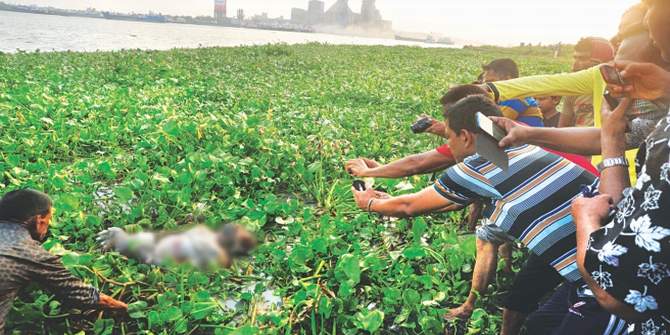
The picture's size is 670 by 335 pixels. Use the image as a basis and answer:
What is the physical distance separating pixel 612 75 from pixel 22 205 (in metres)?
2.46

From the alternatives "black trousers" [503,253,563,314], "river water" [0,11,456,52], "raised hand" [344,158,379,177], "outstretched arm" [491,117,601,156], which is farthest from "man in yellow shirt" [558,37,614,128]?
"river water" [0,11,456,52]

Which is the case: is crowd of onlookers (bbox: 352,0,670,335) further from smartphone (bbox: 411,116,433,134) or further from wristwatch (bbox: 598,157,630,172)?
smartphone (bbox: 411,116,433,134)

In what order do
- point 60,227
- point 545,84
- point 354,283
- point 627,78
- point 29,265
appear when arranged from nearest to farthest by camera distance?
point 627,78 → point 29,265 → point 354,283 → point 545,84 → point 60,227

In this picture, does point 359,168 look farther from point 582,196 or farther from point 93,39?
point 93,39

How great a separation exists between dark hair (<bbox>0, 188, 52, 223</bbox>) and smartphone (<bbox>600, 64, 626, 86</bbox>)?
2.41 metres

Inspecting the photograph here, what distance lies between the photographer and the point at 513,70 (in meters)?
3.80

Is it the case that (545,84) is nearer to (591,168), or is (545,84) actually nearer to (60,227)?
(591,168)

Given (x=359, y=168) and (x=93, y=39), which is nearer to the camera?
(x=359, y=168)

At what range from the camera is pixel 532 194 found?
1.69 meters

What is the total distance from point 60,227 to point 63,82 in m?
6.78

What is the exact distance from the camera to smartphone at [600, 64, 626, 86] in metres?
1.41

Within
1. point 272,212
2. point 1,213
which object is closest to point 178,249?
point 1,213

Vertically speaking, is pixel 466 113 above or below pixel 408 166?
above

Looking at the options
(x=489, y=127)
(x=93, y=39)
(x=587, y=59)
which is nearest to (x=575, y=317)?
(x=489, y=127)
